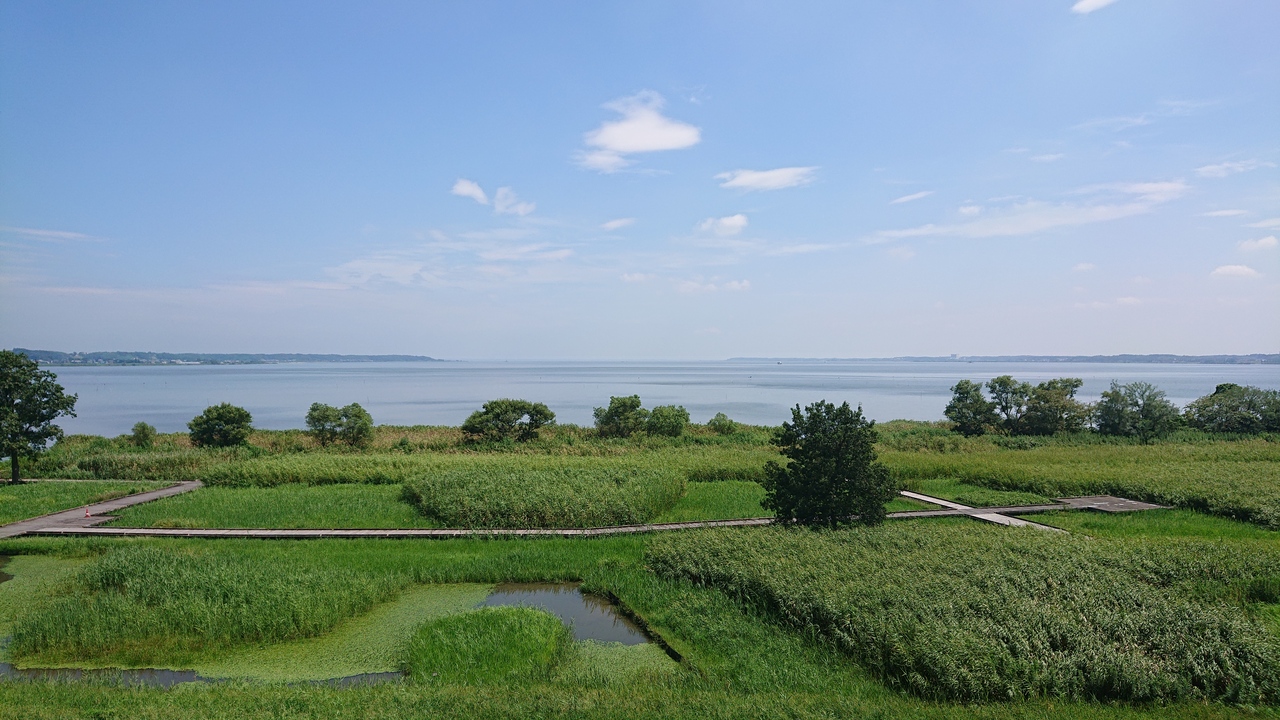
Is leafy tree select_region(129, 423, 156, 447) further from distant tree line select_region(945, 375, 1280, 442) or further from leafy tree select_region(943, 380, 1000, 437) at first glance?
distant tree line select_region(945, 375, 1280, 442)

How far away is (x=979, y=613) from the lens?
37.1 feet

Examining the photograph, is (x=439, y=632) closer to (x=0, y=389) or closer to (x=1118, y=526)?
(x=1118, y=526)

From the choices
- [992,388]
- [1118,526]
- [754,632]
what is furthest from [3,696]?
[992,388]

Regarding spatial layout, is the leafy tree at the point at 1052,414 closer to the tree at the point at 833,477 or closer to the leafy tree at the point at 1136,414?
the leafy tree at the point at 1136,414

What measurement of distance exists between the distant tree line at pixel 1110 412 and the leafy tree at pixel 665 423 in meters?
20.4

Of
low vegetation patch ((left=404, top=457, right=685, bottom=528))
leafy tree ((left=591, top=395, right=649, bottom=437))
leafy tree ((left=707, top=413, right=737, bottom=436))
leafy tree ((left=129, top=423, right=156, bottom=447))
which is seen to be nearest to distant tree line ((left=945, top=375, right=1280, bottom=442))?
leafy tree ((left=707, top=413, right=737, bottom=436))

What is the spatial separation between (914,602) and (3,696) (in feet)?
45.4

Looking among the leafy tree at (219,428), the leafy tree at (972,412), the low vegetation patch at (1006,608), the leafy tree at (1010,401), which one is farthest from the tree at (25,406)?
the leafy tree at (1010,401)

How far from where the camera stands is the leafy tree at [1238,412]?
146 feet

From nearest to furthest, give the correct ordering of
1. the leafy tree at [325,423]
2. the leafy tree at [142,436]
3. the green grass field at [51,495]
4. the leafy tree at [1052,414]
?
the green grass field at [51,495] < the leafy tree at [142,436] < the leafy tree at [325,423] < the leafy tree at [1052,414]

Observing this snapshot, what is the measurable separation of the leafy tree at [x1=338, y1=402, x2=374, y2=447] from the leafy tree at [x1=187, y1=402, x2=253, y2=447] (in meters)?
4.98

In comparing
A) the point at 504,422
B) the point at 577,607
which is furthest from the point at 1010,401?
the point at 577,607

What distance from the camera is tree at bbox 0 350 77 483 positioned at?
27922 mm

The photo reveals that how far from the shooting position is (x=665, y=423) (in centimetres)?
4391
